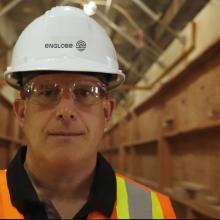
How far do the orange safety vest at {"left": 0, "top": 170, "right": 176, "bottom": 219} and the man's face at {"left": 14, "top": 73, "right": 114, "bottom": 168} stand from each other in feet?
0.67

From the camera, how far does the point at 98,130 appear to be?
5.45ft

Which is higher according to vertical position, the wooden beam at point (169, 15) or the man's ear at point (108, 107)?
the wooden beam at point (169, 15)

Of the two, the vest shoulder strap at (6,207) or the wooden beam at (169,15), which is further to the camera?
the wooden beam at (169,15)

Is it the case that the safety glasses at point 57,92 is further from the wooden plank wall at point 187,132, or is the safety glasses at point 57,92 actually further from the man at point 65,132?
the wooden plank wall at point 187,132

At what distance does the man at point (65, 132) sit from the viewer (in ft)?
5.13

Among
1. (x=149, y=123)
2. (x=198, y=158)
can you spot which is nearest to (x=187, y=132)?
(x=198, y=158)

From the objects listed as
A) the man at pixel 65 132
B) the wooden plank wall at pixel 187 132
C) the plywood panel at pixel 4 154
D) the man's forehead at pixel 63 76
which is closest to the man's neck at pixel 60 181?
the man at pixel 65 132

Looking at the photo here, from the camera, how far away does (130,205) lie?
162cm

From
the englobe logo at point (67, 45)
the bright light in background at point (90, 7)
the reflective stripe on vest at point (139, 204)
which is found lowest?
the reflective stripe on vest at point (139, 204)

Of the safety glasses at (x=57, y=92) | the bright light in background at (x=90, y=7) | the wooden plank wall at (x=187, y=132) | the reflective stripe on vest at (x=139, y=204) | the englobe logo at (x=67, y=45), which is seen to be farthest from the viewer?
the wooden plank wall at (x=187, y=132)

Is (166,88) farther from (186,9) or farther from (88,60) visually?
(88,60)

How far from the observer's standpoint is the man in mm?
1562

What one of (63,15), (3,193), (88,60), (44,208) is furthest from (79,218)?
(63,15)

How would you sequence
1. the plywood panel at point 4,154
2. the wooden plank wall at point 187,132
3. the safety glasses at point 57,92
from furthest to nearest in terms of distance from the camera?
the plywood panel at point 4,154
the wooden plank wall at point 187,132
the safety glasses at point 57,92
